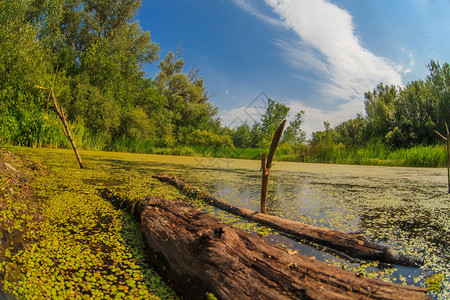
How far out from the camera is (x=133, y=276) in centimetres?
123

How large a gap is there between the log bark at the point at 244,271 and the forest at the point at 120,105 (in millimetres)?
8974

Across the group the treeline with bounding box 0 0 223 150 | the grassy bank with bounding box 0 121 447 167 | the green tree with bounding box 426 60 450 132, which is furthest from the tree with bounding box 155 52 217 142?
the green tree with bounding box 426 60 450 132

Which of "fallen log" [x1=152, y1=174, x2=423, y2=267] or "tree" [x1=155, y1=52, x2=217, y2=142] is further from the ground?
"tree" [x1=155, y1=52, x2=217, y2=142]

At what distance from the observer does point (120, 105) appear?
16.8 m

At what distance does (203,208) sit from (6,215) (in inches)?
61.3

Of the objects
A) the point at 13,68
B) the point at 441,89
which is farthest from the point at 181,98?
the point at 441,89

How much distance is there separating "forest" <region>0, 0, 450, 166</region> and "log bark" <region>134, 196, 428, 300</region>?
29.4 ft

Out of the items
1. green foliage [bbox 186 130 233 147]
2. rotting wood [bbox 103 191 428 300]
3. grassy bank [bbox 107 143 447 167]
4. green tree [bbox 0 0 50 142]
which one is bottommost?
rotting wood [bbox 103 191 428 300]

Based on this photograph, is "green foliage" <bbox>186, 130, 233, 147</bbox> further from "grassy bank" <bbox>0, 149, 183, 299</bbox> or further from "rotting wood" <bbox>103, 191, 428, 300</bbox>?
"rotting wood" <bbox>103, 191, 428, 300</bbox>

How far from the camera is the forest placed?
8945mm

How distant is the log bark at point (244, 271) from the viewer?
2.75 feet

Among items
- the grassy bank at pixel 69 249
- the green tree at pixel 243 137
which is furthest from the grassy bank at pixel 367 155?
the grassy bank at pixel 69 249

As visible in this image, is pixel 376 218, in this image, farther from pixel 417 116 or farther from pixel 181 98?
pixel 181 98

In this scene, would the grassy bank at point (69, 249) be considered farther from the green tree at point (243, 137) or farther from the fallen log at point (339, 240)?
the green tree at point (243, 137)
